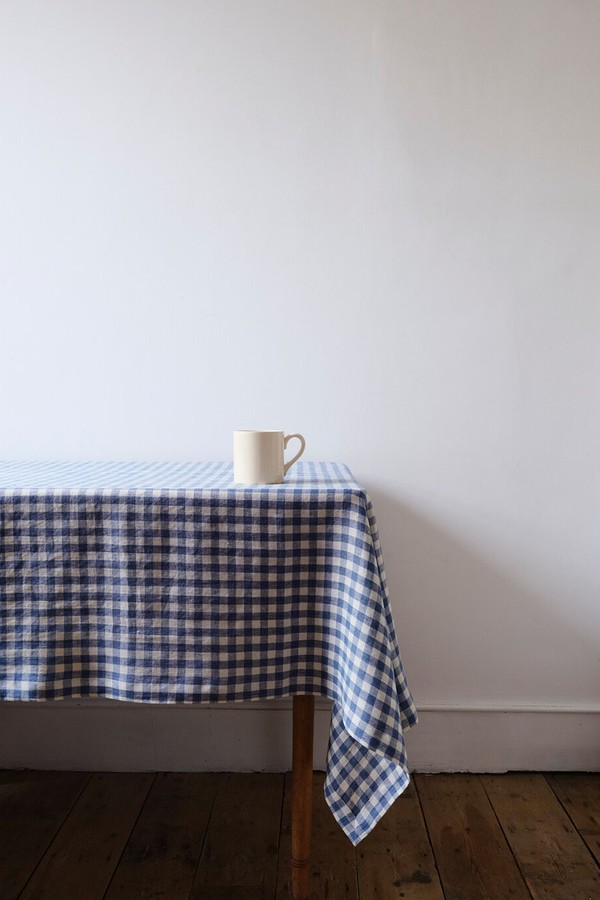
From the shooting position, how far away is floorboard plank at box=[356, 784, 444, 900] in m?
1.23

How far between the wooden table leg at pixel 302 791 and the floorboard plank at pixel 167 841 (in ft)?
0.65

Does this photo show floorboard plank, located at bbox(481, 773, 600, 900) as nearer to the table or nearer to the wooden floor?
the wooden floor

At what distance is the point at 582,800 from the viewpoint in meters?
1.51

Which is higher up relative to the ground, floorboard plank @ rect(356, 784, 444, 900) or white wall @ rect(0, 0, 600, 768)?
white wall @ rect(0, 0, 600, 768)

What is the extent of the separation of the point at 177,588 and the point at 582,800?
1.03m

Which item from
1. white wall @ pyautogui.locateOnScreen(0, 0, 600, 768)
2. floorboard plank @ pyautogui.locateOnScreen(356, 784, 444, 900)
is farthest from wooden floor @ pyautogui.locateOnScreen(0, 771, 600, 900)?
white wall @ pyautogui.locateOnScreen(0, 0, 600, 768)

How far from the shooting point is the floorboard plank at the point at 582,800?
138cm

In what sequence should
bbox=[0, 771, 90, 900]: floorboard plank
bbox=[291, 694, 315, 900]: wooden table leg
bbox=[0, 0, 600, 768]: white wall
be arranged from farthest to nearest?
bbox=[0, 0, 600, 768]: white wall, bbox=[0, 771, 90, 900]: floorboard plank, bbox=[291, 694, 315, 900]: wooden table leg

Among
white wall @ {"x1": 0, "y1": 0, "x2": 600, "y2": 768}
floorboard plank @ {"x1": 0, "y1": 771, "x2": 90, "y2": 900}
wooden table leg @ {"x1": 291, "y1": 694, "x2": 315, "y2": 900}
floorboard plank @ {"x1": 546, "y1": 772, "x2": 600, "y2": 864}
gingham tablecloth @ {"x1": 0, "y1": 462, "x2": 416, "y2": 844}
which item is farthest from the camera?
white wall @ {"x1": 0, "y1": 0, "x2": 600, "y2": 768}

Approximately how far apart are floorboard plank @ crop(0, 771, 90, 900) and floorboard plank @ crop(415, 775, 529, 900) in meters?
0.72

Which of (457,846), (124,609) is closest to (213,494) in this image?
(124,609)

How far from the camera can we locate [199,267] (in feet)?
5.15

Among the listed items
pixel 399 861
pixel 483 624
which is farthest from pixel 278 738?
pixel 483 624

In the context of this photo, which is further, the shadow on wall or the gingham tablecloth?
the shadow on wall
